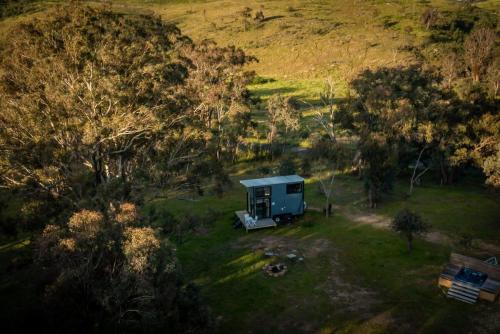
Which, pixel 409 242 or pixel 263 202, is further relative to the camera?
pixel 263 202

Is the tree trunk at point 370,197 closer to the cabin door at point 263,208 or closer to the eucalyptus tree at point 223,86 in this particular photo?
the cabin door at point 263,208

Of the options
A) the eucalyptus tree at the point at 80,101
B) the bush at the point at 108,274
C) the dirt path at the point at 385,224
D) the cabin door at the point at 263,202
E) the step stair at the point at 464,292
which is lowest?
the dirt path at the point at 385,224

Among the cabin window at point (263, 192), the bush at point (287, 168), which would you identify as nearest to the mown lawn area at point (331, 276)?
the cabin window at point (263, 192)

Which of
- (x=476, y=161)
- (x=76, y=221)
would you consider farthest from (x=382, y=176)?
(x=76, y=221)

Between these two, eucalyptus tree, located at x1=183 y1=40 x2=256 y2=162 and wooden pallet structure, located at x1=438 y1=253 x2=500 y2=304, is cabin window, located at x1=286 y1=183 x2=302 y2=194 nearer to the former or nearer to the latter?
wooden pallet structure, located at x1=438 y1=253 x2=500 y2=304

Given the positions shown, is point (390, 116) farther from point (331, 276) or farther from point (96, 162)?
point (96, 162)

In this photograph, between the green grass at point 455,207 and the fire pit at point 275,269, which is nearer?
the fire pit at point 275,269

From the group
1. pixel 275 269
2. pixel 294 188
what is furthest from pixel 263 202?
pixel 275 269
